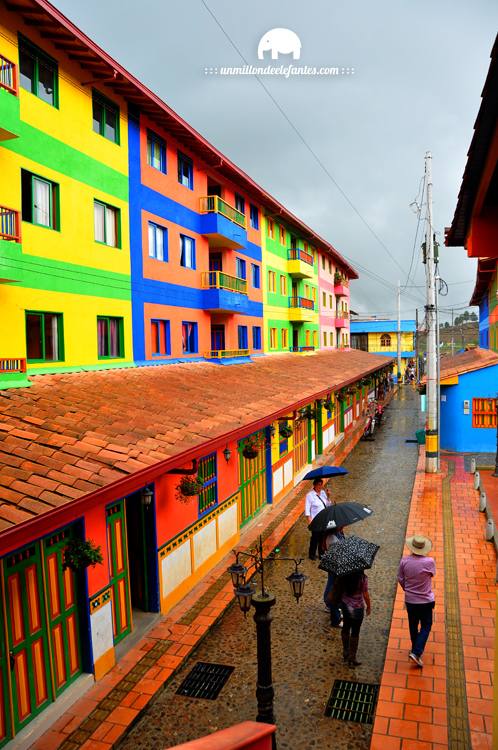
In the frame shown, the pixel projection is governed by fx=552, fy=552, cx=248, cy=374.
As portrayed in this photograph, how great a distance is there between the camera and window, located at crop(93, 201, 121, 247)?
13375mm

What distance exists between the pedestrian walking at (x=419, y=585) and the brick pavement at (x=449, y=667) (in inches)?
16.2

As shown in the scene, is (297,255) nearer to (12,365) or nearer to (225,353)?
(225,353)

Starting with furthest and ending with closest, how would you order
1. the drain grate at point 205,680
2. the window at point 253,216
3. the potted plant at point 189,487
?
1. the window at point 253,216
2. the potted plant at point 189,487
3. the drain grate at point 205,680

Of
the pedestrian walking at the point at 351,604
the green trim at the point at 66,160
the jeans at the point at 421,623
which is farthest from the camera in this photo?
the green trim at the point at 66,160

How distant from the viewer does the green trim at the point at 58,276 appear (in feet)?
32.3

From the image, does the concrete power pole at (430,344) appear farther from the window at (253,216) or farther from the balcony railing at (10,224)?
the balcony railing at (10,224)

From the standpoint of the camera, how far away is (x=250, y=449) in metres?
13.6

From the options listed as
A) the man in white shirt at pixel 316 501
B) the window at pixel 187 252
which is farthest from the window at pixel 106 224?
the man in white shirt at pixel 316 501

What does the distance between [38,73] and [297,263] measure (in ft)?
69.9

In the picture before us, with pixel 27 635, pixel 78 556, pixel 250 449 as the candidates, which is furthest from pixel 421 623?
pixel 250 449

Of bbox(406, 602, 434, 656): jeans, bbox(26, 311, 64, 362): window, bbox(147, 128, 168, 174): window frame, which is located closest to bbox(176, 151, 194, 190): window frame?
bbox(147, 128, 168, 174): window frame

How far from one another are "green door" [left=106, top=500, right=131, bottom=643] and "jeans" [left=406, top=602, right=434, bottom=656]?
14.0ft

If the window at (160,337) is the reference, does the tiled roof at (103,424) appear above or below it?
below

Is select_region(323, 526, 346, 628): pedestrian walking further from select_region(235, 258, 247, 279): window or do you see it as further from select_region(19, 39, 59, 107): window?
select_region(235, 258, 247, 279): window
